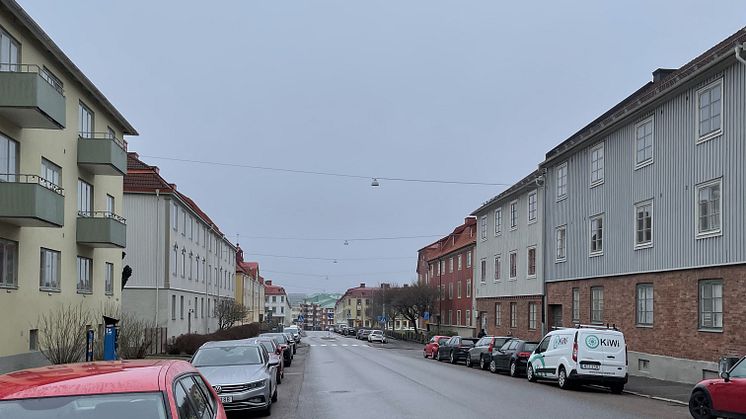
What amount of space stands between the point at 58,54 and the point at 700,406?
21.1m

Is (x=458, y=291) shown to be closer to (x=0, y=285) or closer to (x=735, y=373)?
(x=0, y=285)

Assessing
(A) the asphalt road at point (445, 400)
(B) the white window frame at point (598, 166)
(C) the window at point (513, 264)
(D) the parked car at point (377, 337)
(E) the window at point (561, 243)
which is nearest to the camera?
(A) the asphalt road at point (445, 400)

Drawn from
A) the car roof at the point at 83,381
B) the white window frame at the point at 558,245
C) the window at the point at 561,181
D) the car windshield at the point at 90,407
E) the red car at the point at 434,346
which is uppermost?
the window at the point at 561,181

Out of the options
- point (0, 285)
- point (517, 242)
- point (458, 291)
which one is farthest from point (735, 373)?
point (458, 291)

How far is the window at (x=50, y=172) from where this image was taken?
23.6m

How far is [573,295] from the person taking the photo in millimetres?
32531

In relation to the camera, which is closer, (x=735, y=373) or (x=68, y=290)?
(x=735, y=373)

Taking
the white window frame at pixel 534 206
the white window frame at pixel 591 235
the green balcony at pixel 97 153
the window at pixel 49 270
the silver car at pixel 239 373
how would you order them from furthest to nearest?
the white window frame at pixel 534 206, the white window frame at pixel 591 235, the green balcony at pixel 97 153, the window at pixel 49 270, the silver car at pixel 239 373

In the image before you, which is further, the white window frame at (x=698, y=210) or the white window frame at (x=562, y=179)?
the white window frame at (x=562, y=179)

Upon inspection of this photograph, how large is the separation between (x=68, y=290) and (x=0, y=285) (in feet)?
20.2

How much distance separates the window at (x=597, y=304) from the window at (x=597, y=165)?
14.2 ft

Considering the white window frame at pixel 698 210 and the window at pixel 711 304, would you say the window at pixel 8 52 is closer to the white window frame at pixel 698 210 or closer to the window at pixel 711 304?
the white window frame at pixel 698 210

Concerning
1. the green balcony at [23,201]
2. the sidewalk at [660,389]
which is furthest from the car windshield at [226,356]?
the sidewalk at [660,389]

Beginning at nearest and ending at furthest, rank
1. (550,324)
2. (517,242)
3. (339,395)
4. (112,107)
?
(339,395), (112,107), (550,324), (517,242)
